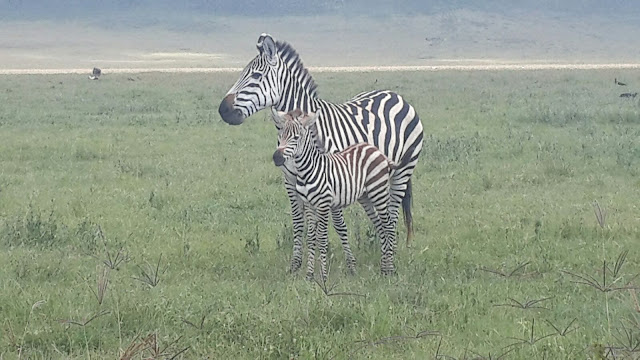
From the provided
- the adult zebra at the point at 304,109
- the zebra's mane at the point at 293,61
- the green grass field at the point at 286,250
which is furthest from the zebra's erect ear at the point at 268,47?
the green grass field at the point at 286,250

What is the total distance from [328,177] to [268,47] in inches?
56.4

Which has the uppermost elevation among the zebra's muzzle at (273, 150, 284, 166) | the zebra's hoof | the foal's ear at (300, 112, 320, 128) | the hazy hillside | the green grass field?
the hazy hillside

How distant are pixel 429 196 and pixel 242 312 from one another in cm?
535

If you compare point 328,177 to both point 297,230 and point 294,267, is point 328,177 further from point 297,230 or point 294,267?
point 294,267

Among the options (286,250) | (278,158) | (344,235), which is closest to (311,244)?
(344,235)

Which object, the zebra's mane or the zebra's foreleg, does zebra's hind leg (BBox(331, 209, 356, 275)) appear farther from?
the zebra's mane

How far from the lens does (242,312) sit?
6367 mm

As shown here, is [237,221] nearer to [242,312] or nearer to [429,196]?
[429,196]

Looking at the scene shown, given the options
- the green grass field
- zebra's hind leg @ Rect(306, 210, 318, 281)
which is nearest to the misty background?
the green grass field

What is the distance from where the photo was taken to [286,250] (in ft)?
28.2

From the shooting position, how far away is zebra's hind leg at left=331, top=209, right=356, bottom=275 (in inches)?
308

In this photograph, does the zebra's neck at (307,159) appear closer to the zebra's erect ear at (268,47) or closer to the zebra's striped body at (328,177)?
the zebra's striped body at (328,177)

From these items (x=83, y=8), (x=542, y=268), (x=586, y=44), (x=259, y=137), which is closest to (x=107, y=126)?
(x=259, y=137)

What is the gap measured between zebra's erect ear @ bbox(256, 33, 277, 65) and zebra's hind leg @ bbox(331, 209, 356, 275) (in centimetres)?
144
